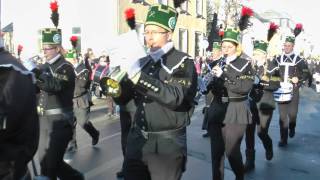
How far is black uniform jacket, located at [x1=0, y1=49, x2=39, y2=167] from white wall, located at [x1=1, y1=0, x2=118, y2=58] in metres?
19.2

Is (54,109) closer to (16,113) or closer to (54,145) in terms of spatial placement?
Result: (54,145)

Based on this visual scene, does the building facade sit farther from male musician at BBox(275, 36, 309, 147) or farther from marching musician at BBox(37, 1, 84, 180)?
marching musician at BBox(37, 1, 84, 180)

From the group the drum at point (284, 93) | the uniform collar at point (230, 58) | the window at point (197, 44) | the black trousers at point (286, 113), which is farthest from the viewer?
the window at point (197, 44)

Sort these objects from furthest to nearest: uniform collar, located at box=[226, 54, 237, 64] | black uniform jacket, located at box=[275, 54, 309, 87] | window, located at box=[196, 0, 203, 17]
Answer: window, located at box=[196, 0, 203, 17] < black uniform jacket, located at box=[275, 54, 309, 87] < uniform collar, located at box=[226, 54, 237, 64]

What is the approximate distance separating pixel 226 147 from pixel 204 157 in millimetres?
2527

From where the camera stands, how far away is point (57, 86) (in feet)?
18.0

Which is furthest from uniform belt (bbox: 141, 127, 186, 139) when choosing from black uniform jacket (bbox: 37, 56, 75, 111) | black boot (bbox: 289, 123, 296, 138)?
black boot (bbox: 289, 123, 296, 138)

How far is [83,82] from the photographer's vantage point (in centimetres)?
928

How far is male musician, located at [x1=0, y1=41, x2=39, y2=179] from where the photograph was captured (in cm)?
268

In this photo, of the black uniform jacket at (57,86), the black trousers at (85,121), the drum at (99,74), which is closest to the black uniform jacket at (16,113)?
the drum at (99,74)

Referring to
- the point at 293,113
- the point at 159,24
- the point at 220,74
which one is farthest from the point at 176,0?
the point at 293,113

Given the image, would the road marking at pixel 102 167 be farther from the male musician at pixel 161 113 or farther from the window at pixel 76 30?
the window at pixel 76 30

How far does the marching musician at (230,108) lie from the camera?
5.86m

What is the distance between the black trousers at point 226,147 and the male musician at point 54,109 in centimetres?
162
